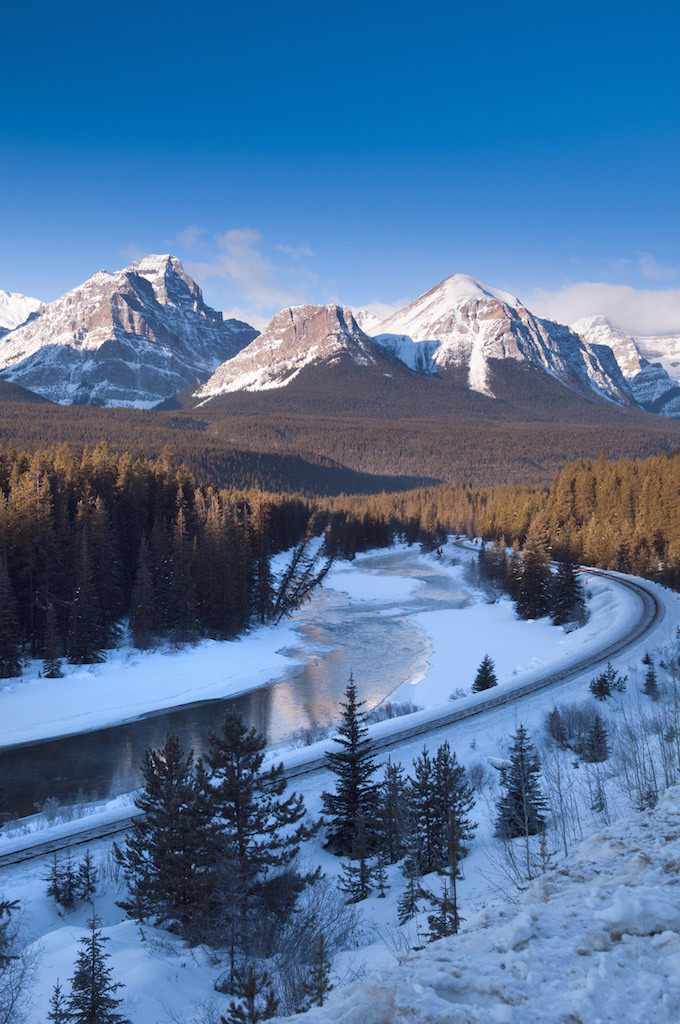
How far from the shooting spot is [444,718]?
89.5ft

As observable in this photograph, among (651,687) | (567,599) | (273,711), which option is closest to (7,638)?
(273,711)

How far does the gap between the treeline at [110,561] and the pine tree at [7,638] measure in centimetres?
9

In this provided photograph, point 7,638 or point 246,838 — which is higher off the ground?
point 246,838

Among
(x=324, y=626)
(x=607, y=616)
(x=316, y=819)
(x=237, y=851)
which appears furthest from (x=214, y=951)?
(x=324, y=626)

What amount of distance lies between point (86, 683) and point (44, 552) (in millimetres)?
11215

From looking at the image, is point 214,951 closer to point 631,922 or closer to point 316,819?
point 316,819

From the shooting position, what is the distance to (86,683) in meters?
38.6

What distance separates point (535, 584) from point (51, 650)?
40.1m

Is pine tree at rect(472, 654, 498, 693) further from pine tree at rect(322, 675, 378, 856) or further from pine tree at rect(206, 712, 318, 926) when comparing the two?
pine tree at rect(206, 712, 318, 926)

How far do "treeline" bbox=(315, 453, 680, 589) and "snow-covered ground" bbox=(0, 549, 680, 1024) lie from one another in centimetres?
4598

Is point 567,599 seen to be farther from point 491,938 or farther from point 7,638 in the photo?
point 491,938

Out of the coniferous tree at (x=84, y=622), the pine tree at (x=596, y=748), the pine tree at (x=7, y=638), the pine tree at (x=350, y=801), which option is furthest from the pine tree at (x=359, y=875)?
the coniferous tree at (x=84, y=622)

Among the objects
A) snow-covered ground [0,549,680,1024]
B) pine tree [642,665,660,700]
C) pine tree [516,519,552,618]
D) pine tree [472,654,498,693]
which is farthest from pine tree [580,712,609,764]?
pine tree [516,519,552,618]

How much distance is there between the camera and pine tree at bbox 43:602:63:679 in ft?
128
